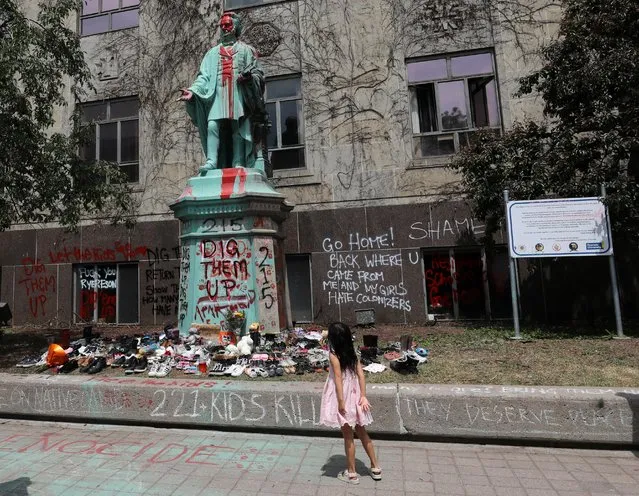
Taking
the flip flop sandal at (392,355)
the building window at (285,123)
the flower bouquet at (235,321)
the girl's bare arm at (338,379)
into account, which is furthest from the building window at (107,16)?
the girl's bare arm at (338,379)

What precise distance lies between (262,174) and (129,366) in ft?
12.2

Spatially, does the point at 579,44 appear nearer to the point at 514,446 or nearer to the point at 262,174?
the point at 262,174

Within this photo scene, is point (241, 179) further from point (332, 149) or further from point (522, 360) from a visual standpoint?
point (332, 149)

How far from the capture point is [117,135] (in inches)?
545

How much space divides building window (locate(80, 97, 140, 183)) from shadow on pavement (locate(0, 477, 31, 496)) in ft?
35.6

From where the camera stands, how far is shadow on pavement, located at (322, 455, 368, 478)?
3.90 meters

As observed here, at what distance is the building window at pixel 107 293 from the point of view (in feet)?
42.3

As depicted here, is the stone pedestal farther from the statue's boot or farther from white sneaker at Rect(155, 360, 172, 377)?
white sneaker at Rect(155, 360, 172, 377)

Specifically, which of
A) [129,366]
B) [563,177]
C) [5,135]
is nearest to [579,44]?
[563,177]

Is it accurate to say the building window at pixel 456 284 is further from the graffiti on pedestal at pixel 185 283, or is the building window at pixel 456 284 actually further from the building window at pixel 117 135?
the building window at pixel 117 135

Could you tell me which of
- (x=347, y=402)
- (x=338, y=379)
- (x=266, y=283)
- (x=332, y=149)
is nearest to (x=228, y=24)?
(x=266, y=283)

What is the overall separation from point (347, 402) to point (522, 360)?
3302 mm

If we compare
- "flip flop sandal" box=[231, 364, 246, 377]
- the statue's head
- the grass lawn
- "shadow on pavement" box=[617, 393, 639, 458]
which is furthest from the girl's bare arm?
the statue's head

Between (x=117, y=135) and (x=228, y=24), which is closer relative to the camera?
(x=228, y=24)
